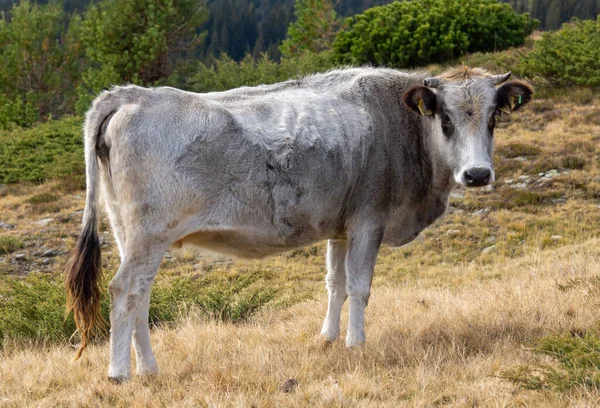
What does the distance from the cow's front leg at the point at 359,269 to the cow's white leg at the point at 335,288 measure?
434 millimetres

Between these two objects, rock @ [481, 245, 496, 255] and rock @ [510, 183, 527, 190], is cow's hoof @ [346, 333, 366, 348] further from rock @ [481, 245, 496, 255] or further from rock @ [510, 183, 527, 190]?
rock @ [510, 183, 527, 190]

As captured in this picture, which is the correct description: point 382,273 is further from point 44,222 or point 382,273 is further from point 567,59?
point 567,59

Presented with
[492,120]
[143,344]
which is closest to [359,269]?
[492,120]

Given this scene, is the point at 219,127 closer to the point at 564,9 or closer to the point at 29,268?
the point at 29,268

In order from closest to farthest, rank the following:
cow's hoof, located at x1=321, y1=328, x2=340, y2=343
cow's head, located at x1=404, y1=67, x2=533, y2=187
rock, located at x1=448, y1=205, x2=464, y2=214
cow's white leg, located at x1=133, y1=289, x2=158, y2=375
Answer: cow's white leg, located at x1=133, y1=289, x2=158, y2=375 < cow's head, located at x1=404, y1=67, x2=533, y2=187 < cow's hoof, located at x1=321, y1=328, x2=340, y2=343 < rock, located at x1=448, y1=205, x2=464, y2=214

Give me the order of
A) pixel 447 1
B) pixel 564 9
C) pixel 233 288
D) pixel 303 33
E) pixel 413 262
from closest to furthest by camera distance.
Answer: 1. pixel 233 288
2. pixel 413 262
3. pixel 447 1
4. pixel 303 33
5. pixel 564 9

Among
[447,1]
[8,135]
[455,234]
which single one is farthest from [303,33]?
[455,234]

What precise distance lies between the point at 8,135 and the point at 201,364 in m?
22.1

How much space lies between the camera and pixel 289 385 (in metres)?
5.75

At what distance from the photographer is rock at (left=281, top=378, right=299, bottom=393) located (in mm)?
5684

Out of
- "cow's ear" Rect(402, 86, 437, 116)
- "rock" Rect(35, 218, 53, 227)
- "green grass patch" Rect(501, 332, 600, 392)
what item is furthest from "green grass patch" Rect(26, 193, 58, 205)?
"green grass patch" Rect(501, 332, 600, 392)

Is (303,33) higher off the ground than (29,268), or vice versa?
(303,33)

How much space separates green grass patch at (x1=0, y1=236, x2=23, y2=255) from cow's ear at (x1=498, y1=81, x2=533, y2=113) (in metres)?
11.6

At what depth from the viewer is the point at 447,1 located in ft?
95.5
